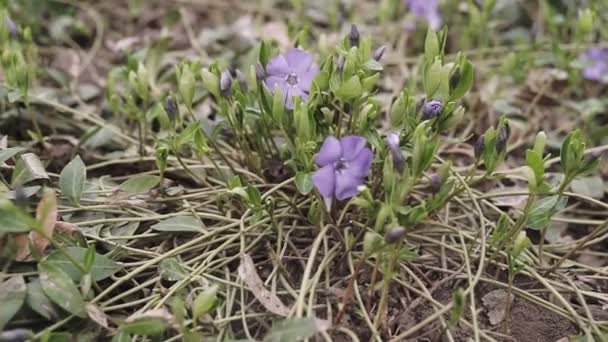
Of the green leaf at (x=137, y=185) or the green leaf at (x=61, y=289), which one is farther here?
the green leaf at (x=137, y=185)

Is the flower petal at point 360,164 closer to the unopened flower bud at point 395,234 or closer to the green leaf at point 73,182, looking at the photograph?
the unopened flower bud at point 395,234

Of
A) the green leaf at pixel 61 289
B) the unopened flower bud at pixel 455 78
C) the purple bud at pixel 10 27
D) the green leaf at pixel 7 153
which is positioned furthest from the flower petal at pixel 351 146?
the purple bud at pixel 10 27

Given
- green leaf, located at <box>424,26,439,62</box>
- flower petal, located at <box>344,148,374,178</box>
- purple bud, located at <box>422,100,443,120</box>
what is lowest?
flower petal, located at <box>344,148,374,178</box>

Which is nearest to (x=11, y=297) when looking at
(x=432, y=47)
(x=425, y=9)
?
(x=432, y=47)

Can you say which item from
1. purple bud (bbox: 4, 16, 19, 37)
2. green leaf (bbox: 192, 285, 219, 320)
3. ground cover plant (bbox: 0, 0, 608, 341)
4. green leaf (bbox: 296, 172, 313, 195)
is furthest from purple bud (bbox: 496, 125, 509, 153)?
purple bud (bbox: 4, 16, 19, 37)

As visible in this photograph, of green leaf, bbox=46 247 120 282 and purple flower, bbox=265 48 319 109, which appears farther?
purple flower, bbox=265 48 319 109

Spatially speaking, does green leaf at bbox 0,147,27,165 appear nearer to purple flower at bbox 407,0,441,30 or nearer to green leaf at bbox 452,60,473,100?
green leaf at bbox 452,60,473,100
